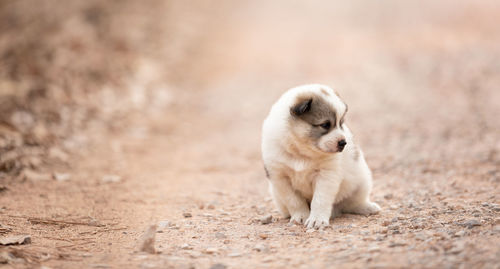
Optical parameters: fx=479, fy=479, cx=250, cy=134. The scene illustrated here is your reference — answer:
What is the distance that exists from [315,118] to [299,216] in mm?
1120

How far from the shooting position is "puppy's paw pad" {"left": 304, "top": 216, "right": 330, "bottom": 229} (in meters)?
4.90

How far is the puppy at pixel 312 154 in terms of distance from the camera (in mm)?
4934

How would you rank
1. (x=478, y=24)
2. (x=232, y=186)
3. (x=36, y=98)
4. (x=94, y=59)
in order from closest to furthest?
(x=232, y=186) < (x=36, y=98) < (x=94, y=59) < (x=478, y=24)

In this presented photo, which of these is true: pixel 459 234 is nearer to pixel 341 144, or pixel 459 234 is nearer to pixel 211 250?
pixel 341 144

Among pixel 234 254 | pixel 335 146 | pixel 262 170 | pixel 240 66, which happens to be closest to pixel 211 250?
pixel 234 254

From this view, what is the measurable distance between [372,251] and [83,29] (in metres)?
16.9

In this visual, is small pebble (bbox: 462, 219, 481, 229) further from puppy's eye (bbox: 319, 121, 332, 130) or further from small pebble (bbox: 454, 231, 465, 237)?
puppy's eye (bbox: 319, 121, 332, 130)

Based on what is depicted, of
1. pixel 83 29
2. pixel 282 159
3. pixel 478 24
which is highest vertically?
pixel 478 24

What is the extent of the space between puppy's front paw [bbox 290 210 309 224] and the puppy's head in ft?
2.64

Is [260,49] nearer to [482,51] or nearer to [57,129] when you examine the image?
[482,51]

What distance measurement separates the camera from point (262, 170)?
8859 mm

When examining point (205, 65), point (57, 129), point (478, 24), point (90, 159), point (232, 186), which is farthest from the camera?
point (205, 65)

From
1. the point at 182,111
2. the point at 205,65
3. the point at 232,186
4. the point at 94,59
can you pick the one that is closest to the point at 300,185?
the point at 232,186

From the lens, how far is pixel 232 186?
766 centimetres
